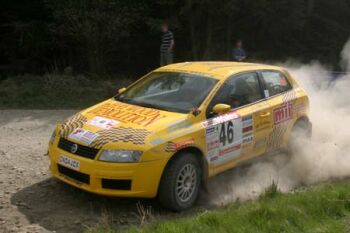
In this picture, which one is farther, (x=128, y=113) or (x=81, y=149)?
(x=128, y=113)

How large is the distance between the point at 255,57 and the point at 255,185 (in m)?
14.7

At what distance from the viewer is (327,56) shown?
22.6m

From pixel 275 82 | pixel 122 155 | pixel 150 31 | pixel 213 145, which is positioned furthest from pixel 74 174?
pixel 150 31

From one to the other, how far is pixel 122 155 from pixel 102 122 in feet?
2.21

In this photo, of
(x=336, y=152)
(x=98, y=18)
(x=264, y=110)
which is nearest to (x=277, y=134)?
(x=264, y=110)

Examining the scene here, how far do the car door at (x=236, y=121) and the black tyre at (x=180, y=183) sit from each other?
35cm

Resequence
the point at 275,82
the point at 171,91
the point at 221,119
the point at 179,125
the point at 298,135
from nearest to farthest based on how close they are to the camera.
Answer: the point at 179,125, the point at 221,119, the point at 171,91, the point at 275,82, the point at 298,135

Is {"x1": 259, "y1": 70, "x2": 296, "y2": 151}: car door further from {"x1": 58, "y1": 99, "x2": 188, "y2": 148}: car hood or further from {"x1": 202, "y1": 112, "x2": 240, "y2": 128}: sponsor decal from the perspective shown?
{"x1": 58, "y1": 99, "x2": 188, "y2": 148}: car hood

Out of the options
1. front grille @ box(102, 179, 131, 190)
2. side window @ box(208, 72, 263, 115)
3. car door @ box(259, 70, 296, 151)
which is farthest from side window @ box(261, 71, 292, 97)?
front grille @ box(102, 179, 131, 190)

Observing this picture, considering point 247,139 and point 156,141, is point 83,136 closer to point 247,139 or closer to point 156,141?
point 156,141

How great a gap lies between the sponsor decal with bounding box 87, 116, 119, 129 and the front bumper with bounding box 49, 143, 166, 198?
480 millimetres

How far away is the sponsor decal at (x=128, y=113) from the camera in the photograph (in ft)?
21.2

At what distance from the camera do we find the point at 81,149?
20.1 feet

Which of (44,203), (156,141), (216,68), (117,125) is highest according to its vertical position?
(216,68)
